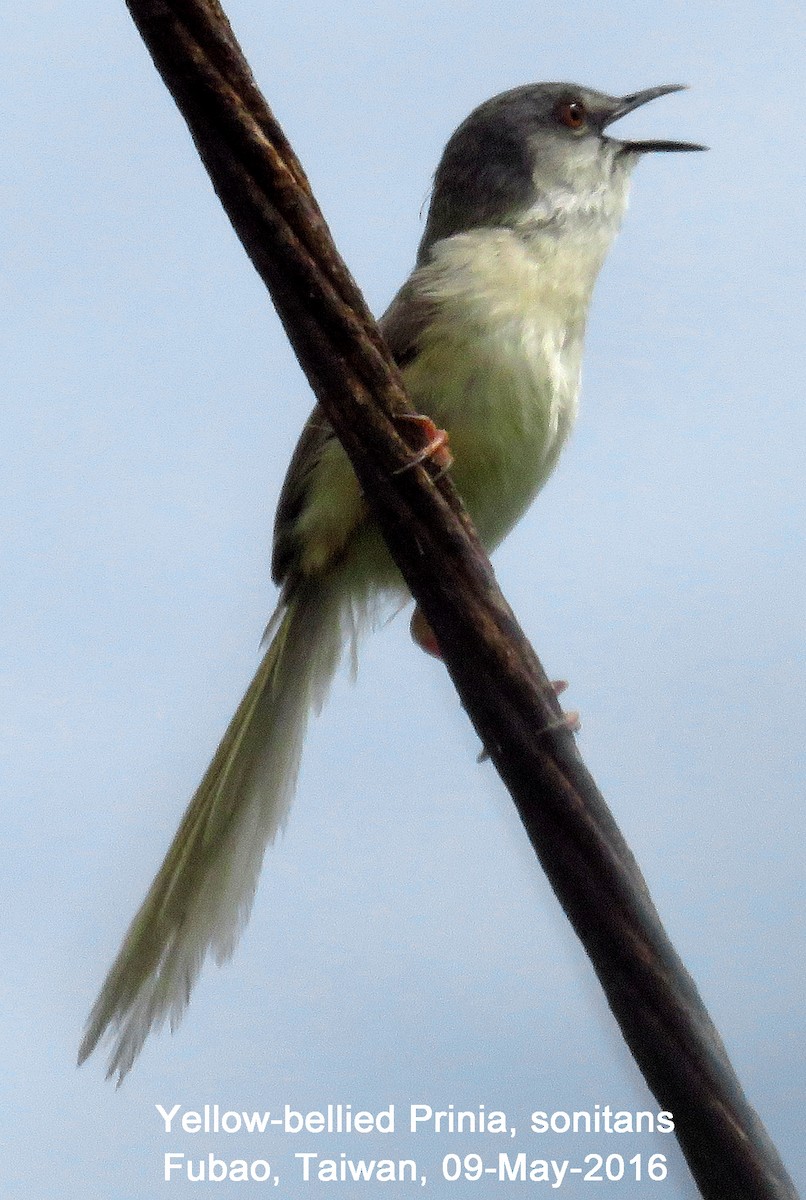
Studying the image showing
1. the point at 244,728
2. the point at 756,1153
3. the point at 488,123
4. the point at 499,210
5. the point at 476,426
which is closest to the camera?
the point at 756,1153

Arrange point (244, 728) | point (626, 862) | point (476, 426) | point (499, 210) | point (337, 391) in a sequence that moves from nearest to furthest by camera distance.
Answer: point (626, 862) < point (337, 391) < point (476, 426) < point (244, 728) < point (499, 210)

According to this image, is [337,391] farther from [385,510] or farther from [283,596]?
[283,596]

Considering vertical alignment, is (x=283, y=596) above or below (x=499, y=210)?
below

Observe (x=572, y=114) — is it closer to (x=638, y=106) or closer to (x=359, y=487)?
(x=638, y=106)

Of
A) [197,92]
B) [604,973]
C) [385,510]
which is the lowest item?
[604,973]

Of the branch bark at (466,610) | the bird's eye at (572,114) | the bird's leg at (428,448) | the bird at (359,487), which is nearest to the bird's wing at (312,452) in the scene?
the bird at (359,487)

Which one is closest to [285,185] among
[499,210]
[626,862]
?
[626,862]

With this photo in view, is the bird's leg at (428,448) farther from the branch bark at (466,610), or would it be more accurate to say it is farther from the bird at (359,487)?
the bird at (359,487)

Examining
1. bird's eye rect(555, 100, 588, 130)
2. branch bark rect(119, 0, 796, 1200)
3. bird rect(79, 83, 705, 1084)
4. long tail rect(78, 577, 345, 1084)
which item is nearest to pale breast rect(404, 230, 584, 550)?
bird rect(79, 83, 705, 1084)
